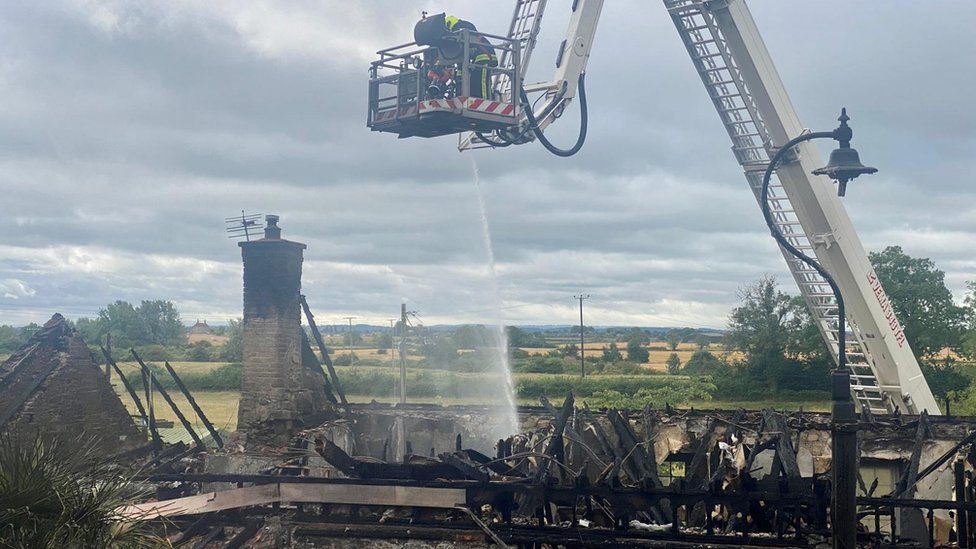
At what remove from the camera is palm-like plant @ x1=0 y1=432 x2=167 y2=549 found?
637 cm

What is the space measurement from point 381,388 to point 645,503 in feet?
133

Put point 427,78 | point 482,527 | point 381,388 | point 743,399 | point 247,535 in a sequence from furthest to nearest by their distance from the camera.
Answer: point 743,399 → point 381,388 → point 427,78 → point 247,535 → point 482,527

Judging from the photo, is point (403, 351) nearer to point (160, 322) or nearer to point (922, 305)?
point (922, 305)

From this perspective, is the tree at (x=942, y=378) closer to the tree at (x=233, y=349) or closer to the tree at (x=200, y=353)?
the tree at (x=233, y=349)

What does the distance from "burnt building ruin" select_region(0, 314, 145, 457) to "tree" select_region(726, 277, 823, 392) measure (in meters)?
46.3

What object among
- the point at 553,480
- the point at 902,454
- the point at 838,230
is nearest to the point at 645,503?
the point at 553,480

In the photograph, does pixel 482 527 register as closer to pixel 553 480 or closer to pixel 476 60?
pixel 553 480

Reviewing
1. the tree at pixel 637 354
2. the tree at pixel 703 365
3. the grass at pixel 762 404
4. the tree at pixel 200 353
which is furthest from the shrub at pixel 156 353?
the tree at pixel 637 354

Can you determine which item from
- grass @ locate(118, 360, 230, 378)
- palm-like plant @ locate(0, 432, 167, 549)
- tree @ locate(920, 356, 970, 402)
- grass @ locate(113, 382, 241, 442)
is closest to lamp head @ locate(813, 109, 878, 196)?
palm-like plant @ locate(0, 432, 167, 549)

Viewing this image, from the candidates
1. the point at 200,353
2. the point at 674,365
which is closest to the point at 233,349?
the point at 200,353

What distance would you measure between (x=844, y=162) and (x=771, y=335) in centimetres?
5156

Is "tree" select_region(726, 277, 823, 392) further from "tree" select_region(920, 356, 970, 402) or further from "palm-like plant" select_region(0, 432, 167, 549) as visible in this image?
"palm-like plant" select_region(0, 432, 167, 549)

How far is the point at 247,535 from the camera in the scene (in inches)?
391

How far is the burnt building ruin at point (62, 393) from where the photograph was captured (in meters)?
14.1
